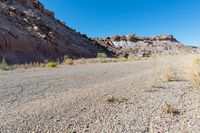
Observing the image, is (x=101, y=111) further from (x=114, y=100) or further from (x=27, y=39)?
(x=27, y=39)

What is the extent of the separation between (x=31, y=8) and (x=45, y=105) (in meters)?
47.9

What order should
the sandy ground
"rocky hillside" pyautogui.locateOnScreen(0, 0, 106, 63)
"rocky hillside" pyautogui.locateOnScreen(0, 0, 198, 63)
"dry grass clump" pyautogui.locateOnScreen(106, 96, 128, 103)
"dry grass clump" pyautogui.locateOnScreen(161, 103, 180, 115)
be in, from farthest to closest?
"rocky hillside" pyautogui.locateOnScreen(0, 0, 198, 63), "rocky hillside" pyautogui.locateOnScreen(0, 0, 106, 63), "dry grass clump" pyautogui.locateOnScreen(106, 96, 128, 103), "dry grass clump" pyautogui.locateOnScreen(161, 103, 180, 115), the sandy ground

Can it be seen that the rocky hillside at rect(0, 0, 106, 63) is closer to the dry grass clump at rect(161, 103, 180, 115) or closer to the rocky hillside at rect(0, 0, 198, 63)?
the rocky hillside at rect(0, 0, 198, 63)

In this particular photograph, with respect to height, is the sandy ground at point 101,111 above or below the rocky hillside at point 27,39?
below

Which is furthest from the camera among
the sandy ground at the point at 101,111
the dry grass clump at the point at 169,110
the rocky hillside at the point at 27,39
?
the rocky hillside at the point at 27,39

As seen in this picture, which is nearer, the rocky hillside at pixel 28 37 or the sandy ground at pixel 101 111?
the sandy ground at pixel 101 111

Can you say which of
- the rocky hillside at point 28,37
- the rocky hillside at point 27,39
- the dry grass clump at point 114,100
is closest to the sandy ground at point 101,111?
the dry grass clump at point 114,100

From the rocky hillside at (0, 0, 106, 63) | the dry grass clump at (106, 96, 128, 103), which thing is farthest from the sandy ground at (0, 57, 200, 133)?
the rocky hillside at (0, 0, 106, 63)

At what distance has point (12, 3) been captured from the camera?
45875 millimetres

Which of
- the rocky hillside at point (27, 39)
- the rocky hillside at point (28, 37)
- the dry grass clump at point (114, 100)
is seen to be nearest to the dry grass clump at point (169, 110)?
the dry grass clump at point (114, 100)

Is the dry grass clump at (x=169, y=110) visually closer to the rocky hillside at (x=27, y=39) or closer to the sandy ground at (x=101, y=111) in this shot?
the sandy ground at (x=101, y=111)

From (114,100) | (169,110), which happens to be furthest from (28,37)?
(169,110)

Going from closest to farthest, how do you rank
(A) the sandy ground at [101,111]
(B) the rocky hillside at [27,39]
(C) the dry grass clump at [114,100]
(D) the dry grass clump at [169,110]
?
(A) the sandy ground at [101,111], (D) the dry grass clump at [169,110], (C) the dry grass clump at [114,100], (B) the rocky hillside at [27,39]

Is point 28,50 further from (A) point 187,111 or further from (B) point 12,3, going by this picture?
(A) point 187,111
